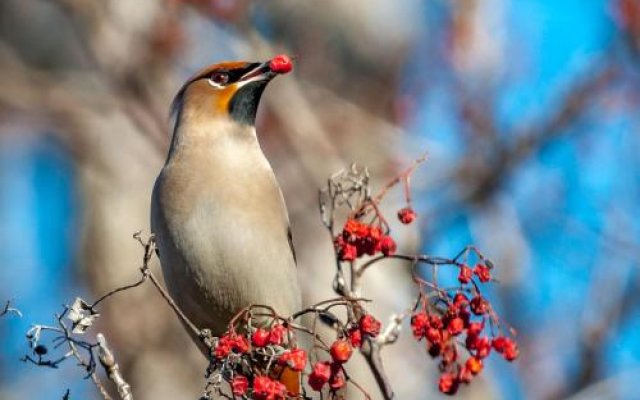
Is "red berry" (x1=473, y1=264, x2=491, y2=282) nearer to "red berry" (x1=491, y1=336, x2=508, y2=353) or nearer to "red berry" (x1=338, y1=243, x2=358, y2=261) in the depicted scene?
"red berry" (x1=491, y1=336, x2=508, y2=353)

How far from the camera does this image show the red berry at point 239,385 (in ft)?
10.3

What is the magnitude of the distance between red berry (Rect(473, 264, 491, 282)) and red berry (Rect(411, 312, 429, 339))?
0.53 ft

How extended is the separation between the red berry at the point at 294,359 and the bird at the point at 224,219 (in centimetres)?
118

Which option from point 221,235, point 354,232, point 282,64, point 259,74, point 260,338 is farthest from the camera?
point 259,74

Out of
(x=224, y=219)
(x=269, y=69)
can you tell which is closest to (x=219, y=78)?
(x=269, y=69)

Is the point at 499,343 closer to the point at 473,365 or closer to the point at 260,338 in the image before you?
the point at 473,365

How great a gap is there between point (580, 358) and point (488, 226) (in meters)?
0.78

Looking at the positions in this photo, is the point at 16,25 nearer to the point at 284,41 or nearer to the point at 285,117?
the point at 284,41

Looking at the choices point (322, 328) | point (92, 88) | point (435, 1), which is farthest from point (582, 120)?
point (92, 88)

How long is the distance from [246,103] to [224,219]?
1.74ft

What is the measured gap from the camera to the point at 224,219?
436 cm

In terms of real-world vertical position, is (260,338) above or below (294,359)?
above

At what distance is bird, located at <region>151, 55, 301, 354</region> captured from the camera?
4289 mm

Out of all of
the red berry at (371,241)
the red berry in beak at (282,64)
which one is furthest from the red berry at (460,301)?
the red berry in beak at (282,64)
